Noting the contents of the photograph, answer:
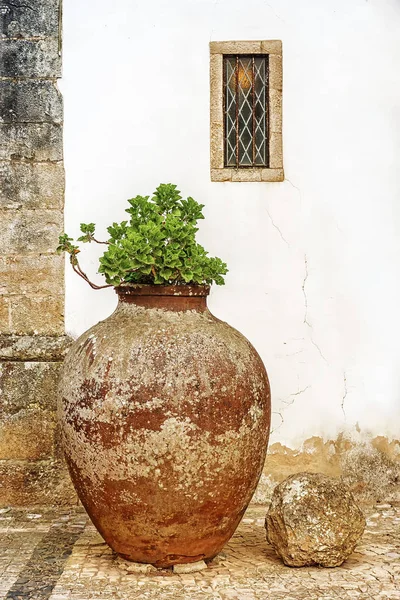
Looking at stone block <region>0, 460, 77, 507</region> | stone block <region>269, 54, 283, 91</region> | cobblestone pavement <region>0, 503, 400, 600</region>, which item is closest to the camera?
cobblestone pavement <region>0, 503, 400, 600</region>

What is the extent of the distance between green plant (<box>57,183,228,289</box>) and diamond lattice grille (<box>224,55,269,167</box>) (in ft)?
4.79

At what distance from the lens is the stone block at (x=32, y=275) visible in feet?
18.0

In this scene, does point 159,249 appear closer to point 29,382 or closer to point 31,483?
point 29,382

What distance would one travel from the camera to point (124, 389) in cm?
388

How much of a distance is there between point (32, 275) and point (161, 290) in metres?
1.65

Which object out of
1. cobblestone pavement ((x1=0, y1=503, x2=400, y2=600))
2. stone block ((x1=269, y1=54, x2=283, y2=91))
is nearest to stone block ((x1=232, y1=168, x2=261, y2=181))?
stone block ((x1=269, y1=54, x2=283, y2=91))

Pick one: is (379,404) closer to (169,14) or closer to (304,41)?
(304,41)

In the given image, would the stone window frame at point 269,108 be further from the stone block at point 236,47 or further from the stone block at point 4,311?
the stone block at point 4,311

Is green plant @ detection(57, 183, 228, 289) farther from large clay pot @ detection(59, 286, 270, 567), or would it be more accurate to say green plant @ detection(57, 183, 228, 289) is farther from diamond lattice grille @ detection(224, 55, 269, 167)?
diamond lattice grille @ detection(224, 55, 269, 167)

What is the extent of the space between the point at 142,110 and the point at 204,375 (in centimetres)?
231

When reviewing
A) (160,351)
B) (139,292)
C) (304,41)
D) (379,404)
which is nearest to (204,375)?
(160,351)

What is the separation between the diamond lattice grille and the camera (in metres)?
5.55

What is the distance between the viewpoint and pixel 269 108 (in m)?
5.52

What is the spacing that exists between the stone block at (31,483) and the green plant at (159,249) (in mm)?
1760
